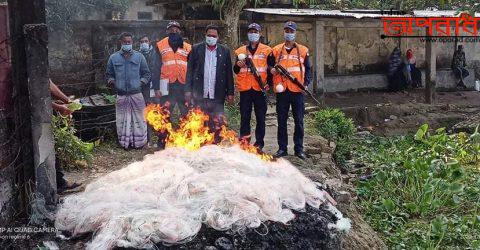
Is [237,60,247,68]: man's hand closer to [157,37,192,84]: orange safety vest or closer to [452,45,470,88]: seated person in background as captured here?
[157,37,192,84]: orange safety vest

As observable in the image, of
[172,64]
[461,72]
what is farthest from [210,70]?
[461,72]

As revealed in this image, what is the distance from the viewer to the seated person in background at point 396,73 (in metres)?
18.2

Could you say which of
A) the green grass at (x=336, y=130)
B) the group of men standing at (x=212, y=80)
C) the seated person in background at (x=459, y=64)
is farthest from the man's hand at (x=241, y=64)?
the seated person in background at (x=459, y=64)

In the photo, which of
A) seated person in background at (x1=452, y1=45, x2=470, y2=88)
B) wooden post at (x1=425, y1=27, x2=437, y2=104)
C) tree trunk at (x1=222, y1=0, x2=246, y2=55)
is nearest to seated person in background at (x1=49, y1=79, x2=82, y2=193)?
tree trunk at (x1=222, y1=0, x2=246, y2=55)

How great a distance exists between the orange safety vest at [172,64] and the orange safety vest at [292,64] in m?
1.75

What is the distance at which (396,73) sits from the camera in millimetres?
18250

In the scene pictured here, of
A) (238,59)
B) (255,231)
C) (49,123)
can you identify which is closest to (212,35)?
(238,59)

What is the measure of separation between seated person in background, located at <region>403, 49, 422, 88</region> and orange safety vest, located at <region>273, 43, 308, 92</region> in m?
11.2

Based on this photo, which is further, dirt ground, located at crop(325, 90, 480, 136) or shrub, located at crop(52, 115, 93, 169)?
dirt ground, located at crop(325, 90, 480, 136)

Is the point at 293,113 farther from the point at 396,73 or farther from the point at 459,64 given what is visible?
the point at 459,64

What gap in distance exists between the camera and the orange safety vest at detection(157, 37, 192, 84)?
9.00 meters

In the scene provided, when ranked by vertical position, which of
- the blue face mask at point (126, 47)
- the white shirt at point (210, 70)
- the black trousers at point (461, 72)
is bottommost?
the black trousers at point (461, 72)

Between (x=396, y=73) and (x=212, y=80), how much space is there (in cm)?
1148

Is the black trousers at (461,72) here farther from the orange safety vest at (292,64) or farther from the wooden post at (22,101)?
the wooden post at (22,101)
